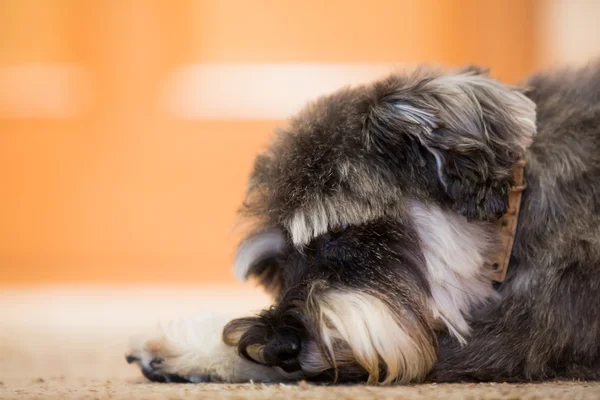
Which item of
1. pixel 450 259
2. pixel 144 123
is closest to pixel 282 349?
pixel 450 259

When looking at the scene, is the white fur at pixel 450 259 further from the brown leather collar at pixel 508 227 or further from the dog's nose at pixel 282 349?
the dog's nose at pixel 282 349

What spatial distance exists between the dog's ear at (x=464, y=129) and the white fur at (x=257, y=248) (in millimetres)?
377

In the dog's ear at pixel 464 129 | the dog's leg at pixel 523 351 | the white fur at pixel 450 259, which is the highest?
the dog's ear at pixel 464 129

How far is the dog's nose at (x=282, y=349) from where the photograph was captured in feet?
5.46

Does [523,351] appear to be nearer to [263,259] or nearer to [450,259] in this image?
[450,259]

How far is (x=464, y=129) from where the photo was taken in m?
1.81

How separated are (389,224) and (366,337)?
30 cm

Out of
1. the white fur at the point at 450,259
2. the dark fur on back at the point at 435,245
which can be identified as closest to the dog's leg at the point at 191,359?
the dark fur on back at the point at 435,245

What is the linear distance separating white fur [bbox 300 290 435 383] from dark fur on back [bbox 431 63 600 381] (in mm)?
120

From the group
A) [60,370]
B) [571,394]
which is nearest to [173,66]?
[60,370]

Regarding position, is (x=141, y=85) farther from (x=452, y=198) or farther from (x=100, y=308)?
(x=452, y=198)

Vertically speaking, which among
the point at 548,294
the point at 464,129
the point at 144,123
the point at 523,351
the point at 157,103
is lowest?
the point at 523,351

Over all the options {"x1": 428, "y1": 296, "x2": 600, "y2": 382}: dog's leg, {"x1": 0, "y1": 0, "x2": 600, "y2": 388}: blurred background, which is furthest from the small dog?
{"x1": 0, "y1": 0, "x2": 600, "y2": 388}: blurred background

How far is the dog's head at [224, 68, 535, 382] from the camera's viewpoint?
169cm
